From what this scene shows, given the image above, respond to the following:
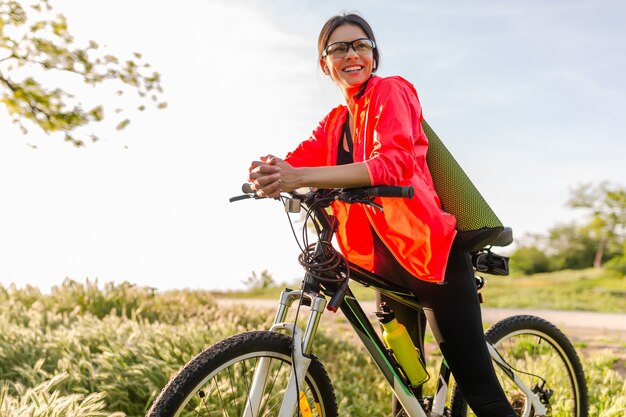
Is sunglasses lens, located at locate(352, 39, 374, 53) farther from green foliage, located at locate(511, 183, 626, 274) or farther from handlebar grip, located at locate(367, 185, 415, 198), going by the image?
green foliage, located at locate(511, 183, 626, 274)

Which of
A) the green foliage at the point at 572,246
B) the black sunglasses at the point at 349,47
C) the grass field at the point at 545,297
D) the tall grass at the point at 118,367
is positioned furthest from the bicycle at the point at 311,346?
the green foliage at the point at 572,246

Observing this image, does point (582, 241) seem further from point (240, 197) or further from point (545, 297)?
point (240, 197)

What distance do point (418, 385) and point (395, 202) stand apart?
1024mm

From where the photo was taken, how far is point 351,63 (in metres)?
3.02

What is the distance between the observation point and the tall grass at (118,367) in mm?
4117

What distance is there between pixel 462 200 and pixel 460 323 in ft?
1.88

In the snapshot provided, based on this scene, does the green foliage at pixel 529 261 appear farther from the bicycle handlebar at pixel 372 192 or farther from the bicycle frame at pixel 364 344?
the bicycle handlebar at pixel 372 192

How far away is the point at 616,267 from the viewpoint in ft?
78.8

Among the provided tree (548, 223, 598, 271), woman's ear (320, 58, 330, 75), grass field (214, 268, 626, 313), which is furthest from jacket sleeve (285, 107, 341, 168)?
tree (548, 223, 598, 271)

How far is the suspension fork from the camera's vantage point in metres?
2.62

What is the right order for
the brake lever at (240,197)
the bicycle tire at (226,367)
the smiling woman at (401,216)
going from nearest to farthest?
the bicycle tire at (226,367)
the smiling woman at (401,216)
the brake lever at (240,197)

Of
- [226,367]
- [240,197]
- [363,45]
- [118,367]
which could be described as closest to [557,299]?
[118,367]

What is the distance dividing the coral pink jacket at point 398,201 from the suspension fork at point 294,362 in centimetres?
53

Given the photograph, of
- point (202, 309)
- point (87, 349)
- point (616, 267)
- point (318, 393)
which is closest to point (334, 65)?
point (318, 393)
